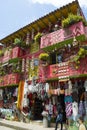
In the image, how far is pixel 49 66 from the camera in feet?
57.7

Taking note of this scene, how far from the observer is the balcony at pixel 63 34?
16.2 metres

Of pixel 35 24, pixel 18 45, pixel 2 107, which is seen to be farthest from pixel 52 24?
pixel 2 107

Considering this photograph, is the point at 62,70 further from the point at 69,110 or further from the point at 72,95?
the point at 69,110

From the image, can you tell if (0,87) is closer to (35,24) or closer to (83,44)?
(35,24)

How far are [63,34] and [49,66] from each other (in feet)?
8.07

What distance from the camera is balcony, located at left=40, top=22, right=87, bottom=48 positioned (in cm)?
1619

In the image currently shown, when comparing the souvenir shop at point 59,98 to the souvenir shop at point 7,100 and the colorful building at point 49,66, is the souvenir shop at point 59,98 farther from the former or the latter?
the souvenir shop at point 7,100

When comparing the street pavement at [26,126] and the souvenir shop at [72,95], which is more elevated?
the souvenir shop at [72,95]

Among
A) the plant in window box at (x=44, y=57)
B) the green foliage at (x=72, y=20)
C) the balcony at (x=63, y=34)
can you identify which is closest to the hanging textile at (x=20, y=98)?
the plant in window box at (x=44, y=57)

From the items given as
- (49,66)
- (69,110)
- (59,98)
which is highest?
(49,66)

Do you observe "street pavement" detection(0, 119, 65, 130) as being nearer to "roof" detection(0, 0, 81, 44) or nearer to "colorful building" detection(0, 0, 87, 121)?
"colorful building" detection(0, 0, 87, 121)

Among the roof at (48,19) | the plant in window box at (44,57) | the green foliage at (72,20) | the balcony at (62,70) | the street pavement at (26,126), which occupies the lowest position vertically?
the street pavement at (26,126)

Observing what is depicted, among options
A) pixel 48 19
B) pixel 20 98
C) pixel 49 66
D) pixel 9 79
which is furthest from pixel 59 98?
pixel 48 19

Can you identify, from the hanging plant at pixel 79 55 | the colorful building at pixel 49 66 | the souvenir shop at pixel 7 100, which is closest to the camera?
the hanging plant at pixel 79 55
